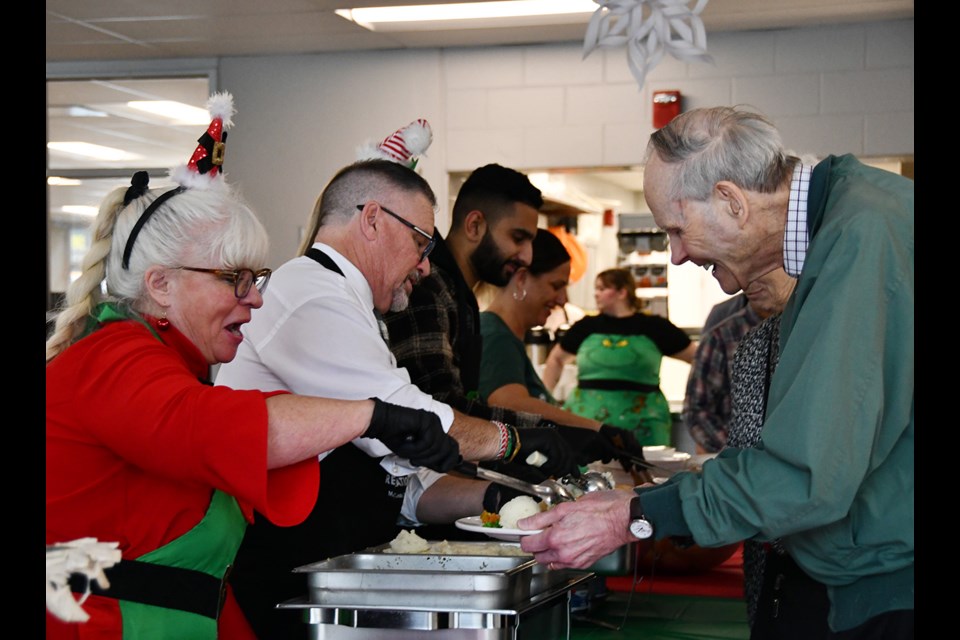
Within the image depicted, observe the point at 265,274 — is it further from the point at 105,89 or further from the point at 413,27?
the point at 105,89

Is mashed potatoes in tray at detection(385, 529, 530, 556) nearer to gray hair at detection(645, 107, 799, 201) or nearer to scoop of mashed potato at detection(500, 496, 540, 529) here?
scoop of mashed potato at detection(500, 496, 540, 529)

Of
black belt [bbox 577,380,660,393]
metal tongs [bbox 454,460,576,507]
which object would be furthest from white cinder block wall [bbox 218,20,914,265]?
metal tongs [bbox 454,460,576,507]

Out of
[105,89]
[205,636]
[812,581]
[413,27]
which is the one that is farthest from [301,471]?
[105,89]

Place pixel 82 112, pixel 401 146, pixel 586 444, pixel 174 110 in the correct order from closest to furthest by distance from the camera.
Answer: pixel 586 444 → pixel 401 146 → pixel 174 110 → pixel 82 112

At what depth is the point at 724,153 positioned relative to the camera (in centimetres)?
172

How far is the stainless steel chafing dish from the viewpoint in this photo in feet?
5.58

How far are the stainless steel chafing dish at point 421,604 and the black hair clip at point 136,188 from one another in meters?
Result: 0.65

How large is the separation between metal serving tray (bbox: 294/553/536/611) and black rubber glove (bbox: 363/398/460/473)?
6.9 inches

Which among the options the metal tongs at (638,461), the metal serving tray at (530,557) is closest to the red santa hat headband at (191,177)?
the metal serving tray at (530,557)

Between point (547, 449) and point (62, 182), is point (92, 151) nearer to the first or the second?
point (62, 182)

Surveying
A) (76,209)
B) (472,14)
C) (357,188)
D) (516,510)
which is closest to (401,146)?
(357,188)

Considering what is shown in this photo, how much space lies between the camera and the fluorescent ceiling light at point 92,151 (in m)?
7.81

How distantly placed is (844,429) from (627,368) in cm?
404

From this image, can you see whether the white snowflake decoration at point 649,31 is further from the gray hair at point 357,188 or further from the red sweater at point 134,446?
the red sweater at point 134,446
